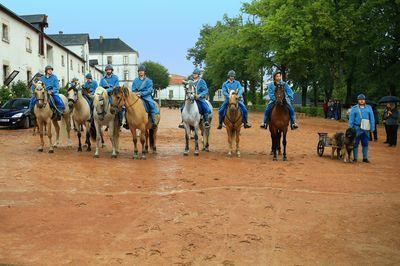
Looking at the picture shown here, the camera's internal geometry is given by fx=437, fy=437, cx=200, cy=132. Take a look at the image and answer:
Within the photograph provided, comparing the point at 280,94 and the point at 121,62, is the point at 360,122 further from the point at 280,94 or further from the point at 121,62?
the point at 121,62

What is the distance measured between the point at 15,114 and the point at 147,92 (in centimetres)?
1385

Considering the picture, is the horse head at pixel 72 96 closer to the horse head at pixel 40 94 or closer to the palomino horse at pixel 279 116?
the horse head at pixel 40 94

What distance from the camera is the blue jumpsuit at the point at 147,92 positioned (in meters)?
13.5

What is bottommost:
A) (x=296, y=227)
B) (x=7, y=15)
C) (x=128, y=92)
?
(x=296, y=227)

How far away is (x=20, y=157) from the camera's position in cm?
1316

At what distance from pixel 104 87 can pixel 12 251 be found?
8.84 metres

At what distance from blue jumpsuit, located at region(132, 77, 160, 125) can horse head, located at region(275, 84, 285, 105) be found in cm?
376

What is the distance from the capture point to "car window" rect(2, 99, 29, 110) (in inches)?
997

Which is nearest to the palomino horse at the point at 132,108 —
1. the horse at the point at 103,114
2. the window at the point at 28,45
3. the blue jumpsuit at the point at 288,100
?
the horse at the point at 103,114

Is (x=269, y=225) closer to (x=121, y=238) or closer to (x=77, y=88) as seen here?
(x=121, y=238)

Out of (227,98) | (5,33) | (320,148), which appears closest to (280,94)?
(227,98)

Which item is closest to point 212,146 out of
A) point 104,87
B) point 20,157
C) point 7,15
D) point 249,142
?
point 249,142

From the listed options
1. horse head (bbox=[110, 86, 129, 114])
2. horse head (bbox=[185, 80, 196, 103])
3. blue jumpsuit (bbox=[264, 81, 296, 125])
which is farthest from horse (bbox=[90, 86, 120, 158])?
blue jumpsuit (bbox=[264, 81, 296, 125])

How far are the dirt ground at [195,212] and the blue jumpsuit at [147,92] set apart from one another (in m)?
1.68
